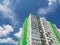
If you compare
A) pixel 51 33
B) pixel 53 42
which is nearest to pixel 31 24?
pixel 51 33

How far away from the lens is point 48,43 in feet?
81.2

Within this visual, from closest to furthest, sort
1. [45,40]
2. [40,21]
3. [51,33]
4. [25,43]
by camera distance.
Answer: [25,43]
[45,40]
[51,33]
[40,21]

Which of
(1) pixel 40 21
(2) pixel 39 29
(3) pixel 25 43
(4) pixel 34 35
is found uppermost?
(1) pixel 40 21

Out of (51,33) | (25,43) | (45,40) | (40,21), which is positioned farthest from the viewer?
(40,21)

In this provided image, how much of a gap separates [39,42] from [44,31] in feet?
14.1

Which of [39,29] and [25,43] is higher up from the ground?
[39,29]

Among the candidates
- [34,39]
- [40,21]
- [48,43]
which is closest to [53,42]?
[48,43]

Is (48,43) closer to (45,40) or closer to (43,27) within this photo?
(45,40)

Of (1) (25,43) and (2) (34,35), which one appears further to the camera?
(2) (34,35)

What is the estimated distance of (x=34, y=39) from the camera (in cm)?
2448

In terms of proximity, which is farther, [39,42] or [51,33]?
[51,33]

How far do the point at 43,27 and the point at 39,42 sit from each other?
18.6ft

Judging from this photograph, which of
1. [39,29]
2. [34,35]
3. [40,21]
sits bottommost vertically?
[34,35]

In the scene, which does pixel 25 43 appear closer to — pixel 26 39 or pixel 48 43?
pixel 26 39
